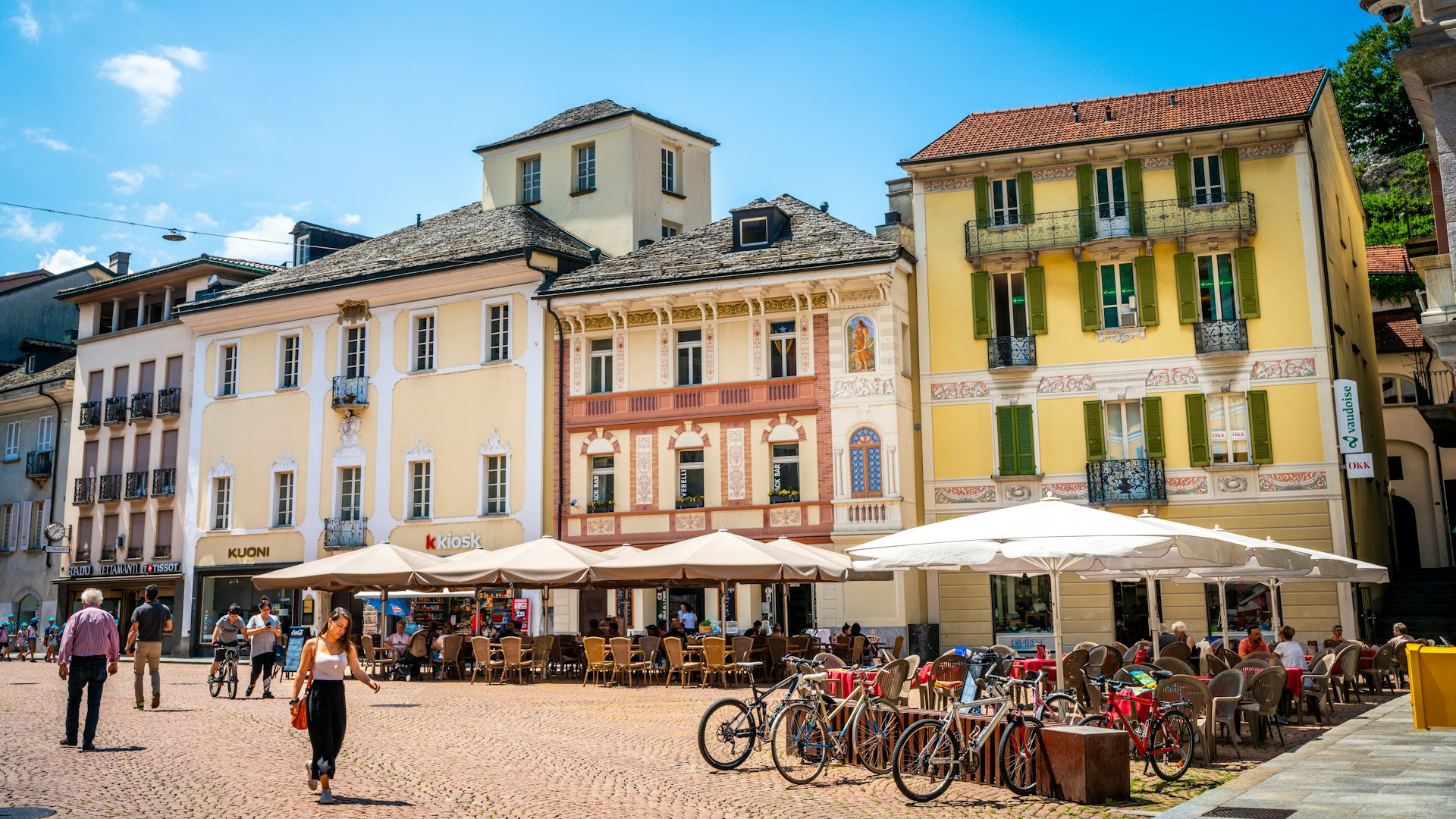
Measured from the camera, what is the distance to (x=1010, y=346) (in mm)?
30453

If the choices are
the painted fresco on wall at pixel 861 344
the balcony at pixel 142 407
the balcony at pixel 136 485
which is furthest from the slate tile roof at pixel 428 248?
the painted fresco on wall at pixel 861 344

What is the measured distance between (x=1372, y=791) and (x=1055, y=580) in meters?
4.71

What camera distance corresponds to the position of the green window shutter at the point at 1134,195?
29516 mm

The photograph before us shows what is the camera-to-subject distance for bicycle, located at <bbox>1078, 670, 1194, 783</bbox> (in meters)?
11.7

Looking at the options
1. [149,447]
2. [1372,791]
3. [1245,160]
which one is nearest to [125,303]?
[149,447]

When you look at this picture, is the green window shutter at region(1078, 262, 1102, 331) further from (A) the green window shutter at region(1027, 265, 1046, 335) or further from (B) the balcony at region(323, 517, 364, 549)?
→ (B) the balcony at region(323, 517, 364, 549)

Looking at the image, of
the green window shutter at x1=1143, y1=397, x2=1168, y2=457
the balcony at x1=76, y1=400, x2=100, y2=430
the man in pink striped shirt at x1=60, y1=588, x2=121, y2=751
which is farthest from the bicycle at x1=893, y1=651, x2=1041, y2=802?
the balcony at x1=76, y1=400, x2=100, y2=430

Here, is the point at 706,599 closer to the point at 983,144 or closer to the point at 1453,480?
the point at 983,144

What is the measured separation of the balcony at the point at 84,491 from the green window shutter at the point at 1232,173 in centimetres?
3436

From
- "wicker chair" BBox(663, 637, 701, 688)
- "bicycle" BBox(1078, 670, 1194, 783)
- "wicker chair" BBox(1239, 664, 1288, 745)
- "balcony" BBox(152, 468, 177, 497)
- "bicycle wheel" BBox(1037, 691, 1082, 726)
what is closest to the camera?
"bicycle" BBox(1078, 670, 1194, 783)

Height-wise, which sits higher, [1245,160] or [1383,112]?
[1383,112]

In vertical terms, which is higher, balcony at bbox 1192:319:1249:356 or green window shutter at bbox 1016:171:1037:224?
green window shutter at bbox 1016:171:1037:224

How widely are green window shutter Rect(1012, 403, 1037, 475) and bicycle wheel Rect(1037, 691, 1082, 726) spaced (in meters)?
17.9

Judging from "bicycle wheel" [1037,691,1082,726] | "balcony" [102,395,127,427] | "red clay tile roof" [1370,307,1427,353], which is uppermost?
"red clay tile roof" [1370,307,1427,353]
